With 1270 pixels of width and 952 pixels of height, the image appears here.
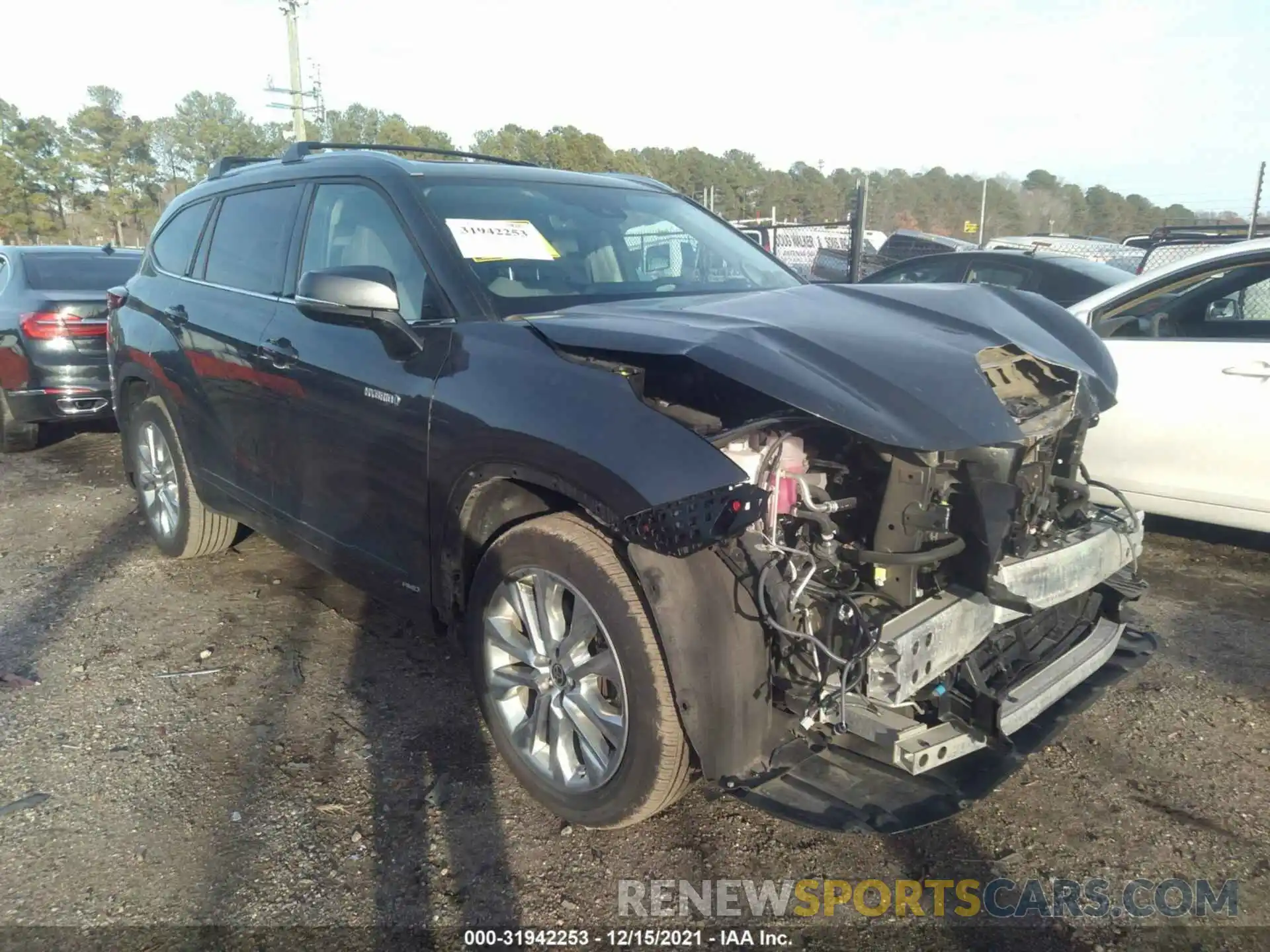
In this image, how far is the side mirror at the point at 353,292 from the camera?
9.29ft

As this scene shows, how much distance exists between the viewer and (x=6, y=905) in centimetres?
243

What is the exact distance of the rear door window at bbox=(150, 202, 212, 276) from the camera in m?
4.68

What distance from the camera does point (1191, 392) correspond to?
15.5 ft

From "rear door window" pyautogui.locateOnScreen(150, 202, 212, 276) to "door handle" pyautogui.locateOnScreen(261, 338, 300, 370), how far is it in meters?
1.32

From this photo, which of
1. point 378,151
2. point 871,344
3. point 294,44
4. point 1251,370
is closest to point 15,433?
point 378,151

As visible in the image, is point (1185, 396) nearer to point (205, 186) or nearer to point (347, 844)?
point (347, 844)

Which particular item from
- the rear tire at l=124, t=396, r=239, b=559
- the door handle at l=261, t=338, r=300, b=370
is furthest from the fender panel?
the rear tire at l=124, t=396, r=239, b=559

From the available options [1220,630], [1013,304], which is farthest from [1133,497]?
[1013,304]

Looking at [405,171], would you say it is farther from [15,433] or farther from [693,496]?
[15,433]

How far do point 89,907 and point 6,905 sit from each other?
0.22 meters

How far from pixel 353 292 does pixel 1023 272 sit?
6347mm

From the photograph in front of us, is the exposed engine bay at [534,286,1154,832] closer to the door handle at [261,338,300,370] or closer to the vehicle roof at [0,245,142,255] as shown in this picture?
the door handle at [261,338,300,370]

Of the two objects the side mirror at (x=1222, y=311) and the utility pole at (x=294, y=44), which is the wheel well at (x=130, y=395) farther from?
the utility pole at (x=294, y=44)

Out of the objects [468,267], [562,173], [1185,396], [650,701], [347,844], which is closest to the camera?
[650,701]
